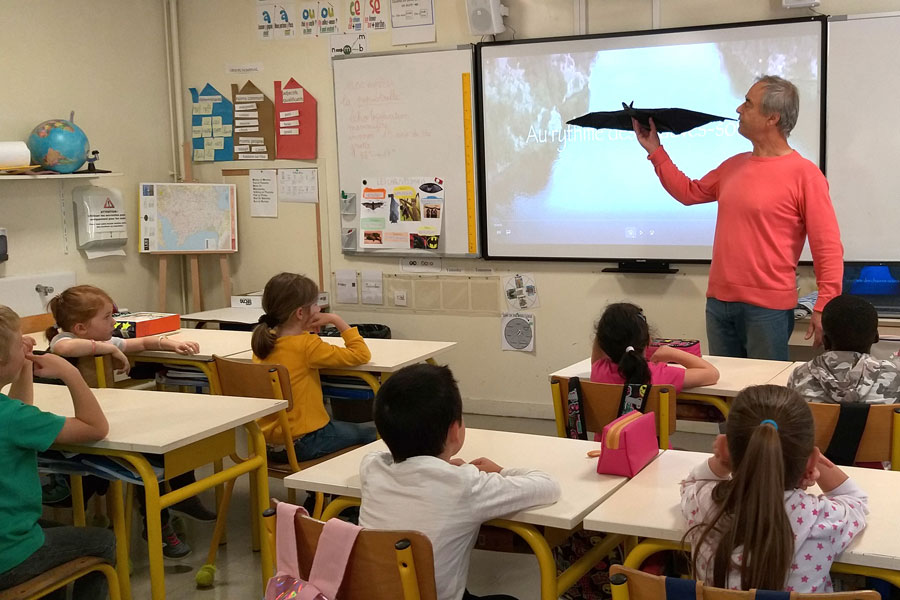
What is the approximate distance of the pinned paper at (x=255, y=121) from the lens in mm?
5988

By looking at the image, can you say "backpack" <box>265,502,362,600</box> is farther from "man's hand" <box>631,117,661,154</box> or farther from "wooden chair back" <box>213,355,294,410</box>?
"man's hand" <box>631,117,661,154</box>

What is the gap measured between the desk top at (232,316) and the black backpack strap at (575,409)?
2829mm

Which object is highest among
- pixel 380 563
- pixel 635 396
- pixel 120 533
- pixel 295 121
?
pixel 295 121

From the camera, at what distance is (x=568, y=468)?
225 centimetres

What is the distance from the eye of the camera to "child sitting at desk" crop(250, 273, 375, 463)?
11.2 ft

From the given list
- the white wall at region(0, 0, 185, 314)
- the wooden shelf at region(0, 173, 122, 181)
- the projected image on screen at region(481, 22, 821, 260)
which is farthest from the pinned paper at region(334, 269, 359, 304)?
the wooden shelf at region(0, 173, 122, 181)

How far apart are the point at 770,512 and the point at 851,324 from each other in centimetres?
121

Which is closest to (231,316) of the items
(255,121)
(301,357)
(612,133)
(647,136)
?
(255,121)

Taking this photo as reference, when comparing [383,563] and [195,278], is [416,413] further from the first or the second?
[195,278]

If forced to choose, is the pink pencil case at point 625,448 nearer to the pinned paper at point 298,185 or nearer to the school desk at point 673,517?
the school desk at point 673,517

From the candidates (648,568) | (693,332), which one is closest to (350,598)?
(648,568)

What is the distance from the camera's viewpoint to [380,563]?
6.00 ft

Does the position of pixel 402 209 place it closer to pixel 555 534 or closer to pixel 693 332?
pixel 693 332

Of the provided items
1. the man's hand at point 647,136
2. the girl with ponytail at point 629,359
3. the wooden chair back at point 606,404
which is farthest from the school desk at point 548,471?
the man's hand at point 647,136
